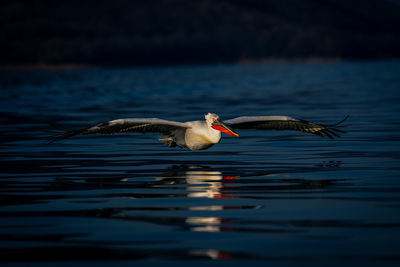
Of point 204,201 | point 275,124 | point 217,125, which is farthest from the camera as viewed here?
point 275,124

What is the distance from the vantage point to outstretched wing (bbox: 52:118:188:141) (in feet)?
48.4

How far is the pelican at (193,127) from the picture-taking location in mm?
15070

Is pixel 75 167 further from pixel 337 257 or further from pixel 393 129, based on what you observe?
pixel 393 129

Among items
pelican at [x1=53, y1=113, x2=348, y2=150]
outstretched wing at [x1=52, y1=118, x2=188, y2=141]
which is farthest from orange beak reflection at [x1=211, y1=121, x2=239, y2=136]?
outstretched wing at [x1=52, y1=118, x2=188, y2=141]

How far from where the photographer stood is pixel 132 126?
1562 cm

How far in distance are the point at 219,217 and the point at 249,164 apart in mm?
5425

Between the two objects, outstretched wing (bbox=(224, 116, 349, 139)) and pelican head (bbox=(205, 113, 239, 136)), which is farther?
outstretched wing (bbox=(224, 116, 349, 139))

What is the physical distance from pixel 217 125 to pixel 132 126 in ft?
5.19

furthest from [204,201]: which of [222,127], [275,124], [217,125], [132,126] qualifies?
[275,124]

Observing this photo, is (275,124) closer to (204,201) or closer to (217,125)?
(217,125)

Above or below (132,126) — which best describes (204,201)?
below

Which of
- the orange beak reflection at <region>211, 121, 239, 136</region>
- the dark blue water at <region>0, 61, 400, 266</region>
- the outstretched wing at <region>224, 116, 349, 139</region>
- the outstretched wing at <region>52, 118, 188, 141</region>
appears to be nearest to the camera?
the dark blue water at <region>0, 61, 400, 266</region>

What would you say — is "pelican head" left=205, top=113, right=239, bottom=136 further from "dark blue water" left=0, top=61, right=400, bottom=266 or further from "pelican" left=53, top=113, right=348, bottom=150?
"dark blue water" left=0, top=61, right=400, bottom=266

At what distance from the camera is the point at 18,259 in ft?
27.3
